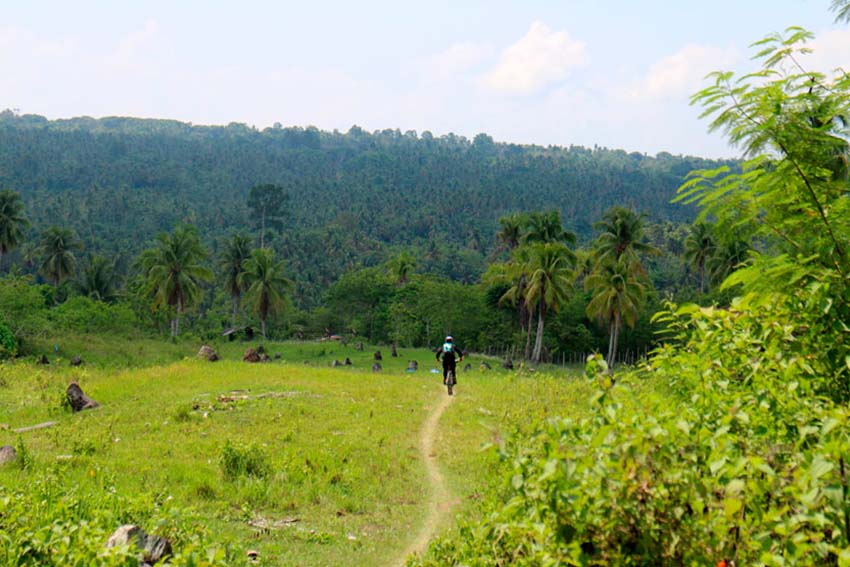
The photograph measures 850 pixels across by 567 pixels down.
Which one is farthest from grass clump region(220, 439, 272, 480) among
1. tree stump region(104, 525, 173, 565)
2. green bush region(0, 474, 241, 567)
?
tree stump region(104, 525, 173, 565)

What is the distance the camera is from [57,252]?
66188 millimetres

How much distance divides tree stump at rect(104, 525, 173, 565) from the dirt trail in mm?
2415

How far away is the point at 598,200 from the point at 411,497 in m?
159

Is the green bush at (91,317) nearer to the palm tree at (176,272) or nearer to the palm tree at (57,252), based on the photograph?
the palm tree at (176,272)

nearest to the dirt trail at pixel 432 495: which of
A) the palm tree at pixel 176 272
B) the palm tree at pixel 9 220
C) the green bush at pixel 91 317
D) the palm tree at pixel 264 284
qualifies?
the green bush at pixel 91 317

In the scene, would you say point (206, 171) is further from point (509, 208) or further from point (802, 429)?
point (802, 429)

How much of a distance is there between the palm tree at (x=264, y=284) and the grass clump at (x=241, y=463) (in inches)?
1875

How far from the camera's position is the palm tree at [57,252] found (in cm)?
6594

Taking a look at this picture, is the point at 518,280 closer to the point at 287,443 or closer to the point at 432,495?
the point at 287,443

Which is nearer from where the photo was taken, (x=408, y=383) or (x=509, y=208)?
(x=408, y=383)

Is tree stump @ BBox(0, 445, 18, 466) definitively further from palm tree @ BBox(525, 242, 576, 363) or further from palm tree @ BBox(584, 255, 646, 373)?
palm tree @ BBox(584, 255, 646, 373)

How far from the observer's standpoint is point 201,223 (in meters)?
127

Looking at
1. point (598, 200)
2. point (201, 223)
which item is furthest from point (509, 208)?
point (201, 223)

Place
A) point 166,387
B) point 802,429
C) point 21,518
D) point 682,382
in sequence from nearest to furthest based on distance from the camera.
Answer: point 802,429
point 682,382
point 21,518
point 166,387
